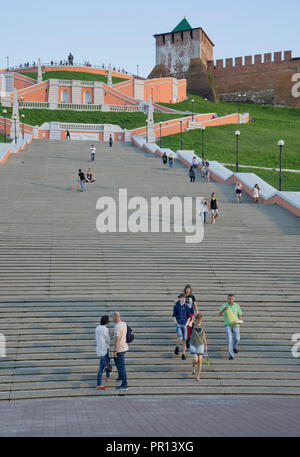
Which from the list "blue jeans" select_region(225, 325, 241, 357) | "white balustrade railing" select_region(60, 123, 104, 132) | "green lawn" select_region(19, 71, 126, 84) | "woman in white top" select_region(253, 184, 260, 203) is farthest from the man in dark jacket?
"green lawn" select_region(19, 71, 126, 84)

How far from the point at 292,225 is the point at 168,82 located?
59330 mm

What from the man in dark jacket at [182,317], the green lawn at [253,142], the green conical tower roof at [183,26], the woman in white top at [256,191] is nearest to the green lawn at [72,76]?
the green conical tower roof at [183,26]

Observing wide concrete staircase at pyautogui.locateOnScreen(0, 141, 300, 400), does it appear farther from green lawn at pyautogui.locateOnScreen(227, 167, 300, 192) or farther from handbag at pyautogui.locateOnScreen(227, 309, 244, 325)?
green lawn at pyautogui.locateOnScreen(227, 167, 300, 192)

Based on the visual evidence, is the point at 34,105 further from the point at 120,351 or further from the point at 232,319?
the point at 120,351

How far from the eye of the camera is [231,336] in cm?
1138

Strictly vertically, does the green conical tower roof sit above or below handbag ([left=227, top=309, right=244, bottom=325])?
above

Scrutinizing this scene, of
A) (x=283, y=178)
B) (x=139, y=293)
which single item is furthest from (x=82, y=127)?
(x=139, y=293)

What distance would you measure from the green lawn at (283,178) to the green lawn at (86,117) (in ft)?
71.3

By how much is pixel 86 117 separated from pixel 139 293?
4767cm

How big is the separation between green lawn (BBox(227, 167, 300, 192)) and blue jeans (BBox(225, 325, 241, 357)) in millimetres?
22486

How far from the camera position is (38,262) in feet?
53.4

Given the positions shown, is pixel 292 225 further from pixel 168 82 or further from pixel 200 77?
pixel 200 77

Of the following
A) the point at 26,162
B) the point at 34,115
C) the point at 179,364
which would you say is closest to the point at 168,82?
the point at 34,115

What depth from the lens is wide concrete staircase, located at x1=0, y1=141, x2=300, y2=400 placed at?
10766 millimetres
